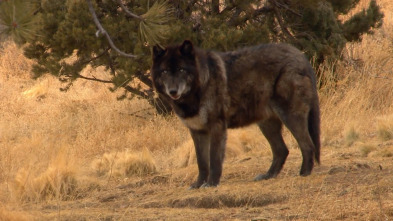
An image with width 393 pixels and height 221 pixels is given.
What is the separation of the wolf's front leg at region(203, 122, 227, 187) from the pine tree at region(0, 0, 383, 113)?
130 inches

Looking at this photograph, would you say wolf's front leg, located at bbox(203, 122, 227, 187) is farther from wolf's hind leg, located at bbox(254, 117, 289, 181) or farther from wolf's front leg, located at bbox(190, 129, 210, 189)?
wolf's hind leg, located at bbox(254, 117, 289, 181)

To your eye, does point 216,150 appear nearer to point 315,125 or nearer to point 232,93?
point 232,93

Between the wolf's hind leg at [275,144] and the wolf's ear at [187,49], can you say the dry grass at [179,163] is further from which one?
the wolf's ear at [187,49]

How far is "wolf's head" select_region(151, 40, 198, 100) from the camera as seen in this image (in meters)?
7.46

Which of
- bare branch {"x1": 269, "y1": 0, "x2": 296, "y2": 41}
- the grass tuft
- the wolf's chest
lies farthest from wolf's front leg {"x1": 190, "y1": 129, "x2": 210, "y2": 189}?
bare branch {"x1": 269, "y1": 0, "x2": 296, "y2": 41}

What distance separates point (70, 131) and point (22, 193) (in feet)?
18.4

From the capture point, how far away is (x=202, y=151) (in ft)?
25.7

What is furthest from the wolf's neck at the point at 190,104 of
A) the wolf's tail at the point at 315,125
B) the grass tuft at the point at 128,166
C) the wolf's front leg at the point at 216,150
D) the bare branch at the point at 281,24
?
the bare branch at the point at 281,24

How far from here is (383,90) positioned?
13469 mm

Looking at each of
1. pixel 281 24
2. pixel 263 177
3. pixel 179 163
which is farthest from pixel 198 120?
pixel 281 24

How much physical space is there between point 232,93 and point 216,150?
711mm

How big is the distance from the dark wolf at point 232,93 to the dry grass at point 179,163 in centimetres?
47

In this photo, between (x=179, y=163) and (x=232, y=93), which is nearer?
(x=232, y=93)

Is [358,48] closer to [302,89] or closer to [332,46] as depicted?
[332,46]
